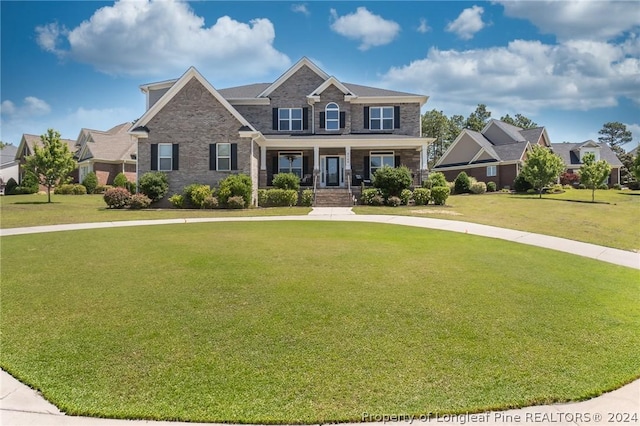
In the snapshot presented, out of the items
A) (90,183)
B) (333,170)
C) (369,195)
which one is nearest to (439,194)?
(369,195)

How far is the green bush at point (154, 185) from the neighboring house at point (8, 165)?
119 ft

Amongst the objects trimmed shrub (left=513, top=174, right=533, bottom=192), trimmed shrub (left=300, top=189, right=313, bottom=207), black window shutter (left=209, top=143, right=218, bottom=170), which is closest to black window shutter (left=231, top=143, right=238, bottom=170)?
black window shutter (left=209, top=143, right=218, bottom=170)

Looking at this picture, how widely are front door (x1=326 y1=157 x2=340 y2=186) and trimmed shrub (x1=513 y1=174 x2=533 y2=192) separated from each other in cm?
1897

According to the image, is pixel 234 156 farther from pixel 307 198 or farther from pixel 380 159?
pixel 380 159

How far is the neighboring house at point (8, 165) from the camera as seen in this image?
53.3 meters

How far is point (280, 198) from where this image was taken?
23.7 meters

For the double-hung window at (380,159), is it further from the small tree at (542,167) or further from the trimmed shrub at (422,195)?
the small tree at (542,167)

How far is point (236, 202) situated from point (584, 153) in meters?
46.6

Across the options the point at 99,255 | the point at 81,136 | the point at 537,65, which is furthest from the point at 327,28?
the point at 81,136

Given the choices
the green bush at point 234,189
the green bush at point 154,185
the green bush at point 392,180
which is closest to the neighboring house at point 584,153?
the green bush at point 392,180

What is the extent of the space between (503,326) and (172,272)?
234 inches

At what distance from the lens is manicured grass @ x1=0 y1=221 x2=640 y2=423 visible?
354cm

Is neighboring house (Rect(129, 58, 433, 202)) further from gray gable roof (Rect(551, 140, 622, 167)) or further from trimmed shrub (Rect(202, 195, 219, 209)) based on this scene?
gray gable roof (Rect(551, 140, 622, 167))

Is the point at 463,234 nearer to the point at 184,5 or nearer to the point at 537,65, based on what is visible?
the point at 537,65
